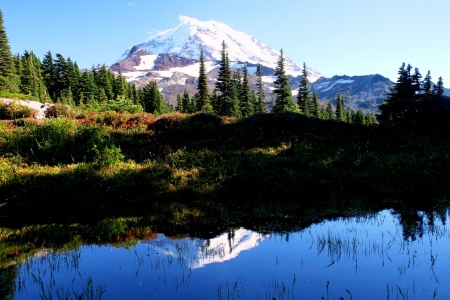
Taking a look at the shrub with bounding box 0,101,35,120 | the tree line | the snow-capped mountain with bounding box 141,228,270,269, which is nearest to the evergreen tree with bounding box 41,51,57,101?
the tree line

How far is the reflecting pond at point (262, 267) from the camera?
4.95 m

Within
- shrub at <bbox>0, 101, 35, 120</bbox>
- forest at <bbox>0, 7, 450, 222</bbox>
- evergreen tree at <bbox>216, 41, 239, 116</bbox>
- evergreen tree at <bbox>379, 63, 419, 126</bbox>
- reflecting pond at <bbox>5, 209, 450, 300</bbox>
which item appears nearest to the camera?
reflecting pond at <bbox>5, 209, 450, 300</bbox>

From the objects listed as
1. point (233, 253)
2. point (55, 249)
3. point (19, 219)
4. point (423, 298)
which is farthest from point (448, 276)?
point (19, 219)

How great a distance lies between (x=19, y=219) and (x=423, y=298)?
1065 cm

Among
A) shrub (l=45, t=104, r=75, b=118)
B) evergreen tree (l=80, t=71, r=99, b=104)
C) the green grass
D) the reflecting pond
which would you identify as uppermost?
evergreen tree (l=80, t=71, r=99, b=104)

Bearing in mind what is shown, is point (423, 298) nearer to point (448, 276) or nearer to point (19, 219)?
point (448, 276)

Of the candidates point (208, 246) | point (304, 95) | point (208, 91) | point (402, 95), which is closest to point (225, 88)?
point (208, 91)

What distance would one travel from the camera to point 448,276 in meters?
5.29

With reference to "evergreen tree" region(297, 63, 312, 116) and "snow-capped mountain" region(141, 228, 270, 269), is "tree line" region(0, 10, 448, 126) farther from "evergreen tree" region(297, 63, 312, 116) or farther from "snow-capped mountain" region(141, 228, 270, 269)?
"snow-capped mountain" region(141, 228, 270, 269)

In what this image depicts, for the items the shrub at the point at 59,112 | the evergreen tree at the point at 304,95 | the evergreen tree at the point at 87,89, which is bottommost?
the shrub at the point at 59,112

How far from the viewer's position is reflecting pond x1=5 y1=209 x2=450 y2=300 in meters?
4.95

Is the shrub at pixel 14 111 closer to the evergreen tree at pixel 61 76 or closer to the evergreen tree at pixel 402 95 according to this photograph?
the evergreen tree at pixel 402 95

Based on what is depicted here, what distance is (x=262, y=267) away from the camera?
5.87 m

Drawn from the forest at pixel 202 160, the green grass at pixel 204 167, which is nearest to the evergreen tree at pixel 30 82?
the forest at pixel 202 160
